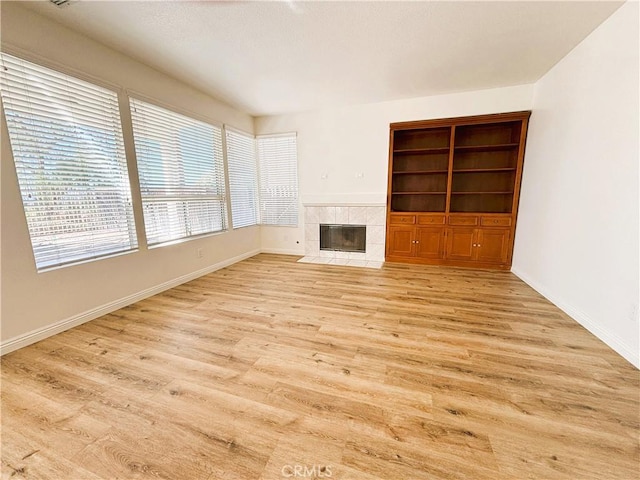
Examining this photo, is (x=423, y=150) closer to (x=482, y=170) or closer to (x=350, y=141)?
(x=482, y=170)

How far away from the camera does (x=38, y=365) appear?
6.12 ft

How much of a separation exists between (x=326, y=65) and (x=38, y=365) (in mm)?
3798

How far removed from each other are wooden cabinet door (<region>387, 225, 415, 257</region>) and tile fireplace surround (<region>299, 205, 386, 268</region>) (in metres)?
0.16

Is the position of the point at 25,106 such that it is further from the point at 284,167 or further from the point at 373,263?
the point at 373,263

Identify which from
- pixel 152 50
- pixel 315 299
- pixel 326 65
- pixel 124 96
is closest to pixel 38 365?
pixel 315 299

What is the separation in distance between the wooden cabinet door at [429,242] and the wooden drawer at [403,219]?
17 centimetres

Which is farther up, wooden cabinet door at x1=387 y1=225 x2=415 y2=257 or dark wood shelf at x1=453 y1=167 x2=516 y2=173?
dark wood shelf at x1=453 y1=167 x2=516 y2=173

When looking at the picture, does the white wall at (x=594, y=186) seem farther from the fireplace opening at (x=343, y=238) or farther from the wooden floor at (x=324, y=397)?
the fireplace opening at (x=343, y=238)

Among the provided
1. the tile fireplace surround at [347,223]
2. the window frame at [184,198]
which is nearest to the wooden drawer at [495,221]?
the tile fireplace surround at [347,223]

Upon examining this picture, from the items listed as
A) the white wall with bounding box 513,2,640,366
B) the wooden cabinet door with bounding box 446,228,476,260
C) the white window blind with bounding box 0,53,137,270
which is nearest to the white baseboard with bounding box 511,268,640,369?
the white wall with bounding box 513,2,640,366

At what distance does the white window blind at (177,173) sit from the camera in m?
3.04

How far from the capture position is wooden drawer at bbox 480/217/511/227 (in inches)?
152

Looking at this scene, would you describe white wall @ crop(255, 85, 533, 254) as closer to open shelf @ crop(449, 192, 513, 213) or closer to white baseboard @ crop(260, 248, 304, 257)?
white baseboard @ crop(260, 248, 304, 257)

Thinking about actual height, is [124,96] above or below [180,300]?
above
